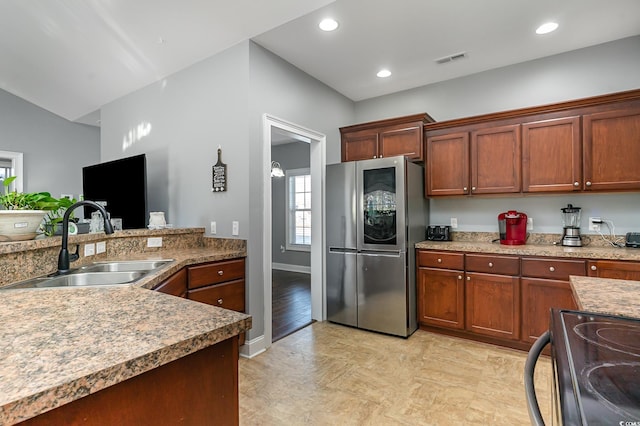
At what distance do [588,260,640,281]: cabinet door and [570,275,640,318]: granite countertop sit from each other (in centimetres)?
128

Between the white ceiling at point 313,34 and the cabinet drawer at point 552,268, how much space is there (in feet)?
6.39

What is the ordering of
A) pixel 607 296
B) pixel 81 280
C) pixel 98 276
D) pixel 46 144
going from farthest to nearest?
pixel 46 144
pixel 98 276
pixel 81 280
pixel 607 296

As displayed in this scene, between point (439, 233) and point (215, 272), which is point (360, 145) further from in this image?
point (215, 272)

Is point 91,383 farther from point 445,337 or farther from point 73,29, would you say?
point 73,29

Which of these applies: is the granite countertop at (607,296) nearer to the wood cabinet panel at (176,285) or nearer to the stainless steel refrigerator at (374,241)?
the stainless steel refrigerator at (374,241)

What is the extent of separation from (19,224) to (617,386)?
7.49 ft

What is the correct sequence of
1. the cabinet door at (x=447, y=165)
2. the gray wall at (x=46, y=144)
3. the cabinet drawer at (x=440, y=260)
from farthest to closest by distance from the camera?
the gray wall at (x=46, y=144)
the cabinet door at (x=447, y=165)
the cabinet drawer at (x=440, y=260)

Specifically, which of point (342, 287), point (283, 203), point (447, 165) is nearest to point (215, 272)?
point (342, 287)

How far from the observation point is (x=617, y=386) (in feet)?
1.94

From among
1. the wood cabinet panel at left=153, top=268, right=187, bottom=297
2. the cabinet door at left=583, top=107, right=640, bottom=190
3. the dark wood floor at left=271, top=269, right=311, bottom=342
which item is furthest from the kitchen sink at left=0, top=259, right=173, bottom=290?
the cabinet door at left=583, top=107, right=640, bottom=190

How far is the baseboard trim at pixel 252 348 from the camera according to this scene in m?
2.73

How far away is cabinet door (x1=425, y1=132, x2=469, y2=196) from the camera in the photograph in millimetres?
3316

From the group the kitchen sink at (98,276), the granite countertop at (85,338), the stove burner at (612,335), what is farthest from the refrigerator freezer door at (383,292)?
the granite countertop at (85,338)

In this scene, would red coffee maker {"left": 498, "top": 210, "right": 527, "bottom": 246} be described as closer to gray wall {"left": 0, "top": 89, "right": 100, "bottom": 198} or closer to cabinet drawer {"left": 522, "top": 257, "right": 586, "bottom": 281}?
cabinet drawer {"left": 522, "top": 257, "right": 586, "bottom": 281}
